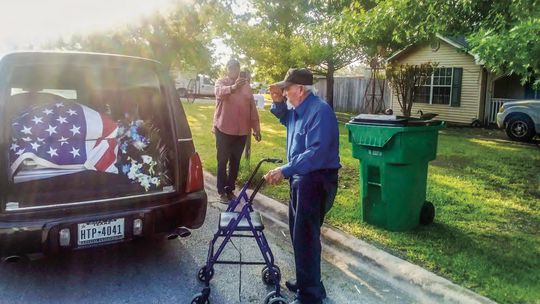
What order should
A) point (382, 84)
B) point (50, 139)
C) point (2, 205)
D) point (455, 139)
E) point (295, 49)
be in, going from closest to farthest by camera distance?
point (2, 205)
point (50, 139)
point (455, 139)
point (295, 49)
point (382, 84)

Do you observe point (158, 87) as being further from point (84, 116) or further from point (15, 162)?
point (15, 162)

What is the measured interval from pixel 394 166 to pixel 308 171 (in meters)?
1.74

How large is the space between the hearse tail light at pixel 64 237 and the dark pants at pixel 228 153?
9.35 feet

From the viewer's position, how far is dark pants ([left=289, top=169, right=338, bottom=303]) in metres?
3.18

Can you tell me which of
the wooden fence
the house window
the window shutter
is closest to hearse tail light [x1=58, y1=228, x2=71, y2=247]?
the house window

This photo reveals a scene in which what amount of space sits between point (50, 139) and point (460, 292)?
136 inches

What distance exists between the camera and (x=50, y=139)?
3746mm

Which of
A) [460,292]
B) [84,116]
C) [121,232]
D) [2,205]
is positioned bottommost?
[460,292]

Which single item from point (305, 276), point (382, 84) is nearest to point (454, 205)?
point (305, 276)

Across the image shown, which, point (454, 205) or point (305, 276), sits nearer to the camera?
point (305, 276)

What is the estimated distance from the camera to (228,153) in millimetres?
6047

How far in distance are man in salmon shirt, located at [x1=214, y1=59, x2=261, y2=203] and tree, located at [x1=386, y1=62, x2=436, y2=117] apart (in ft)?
41.0

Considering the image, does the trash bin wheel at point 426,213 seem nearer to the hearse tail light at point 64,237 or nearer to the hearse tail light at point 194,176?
the hearse tail light at point 194,176

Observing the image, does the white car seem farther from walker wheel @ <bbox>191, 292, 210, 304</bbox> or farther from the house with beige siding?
walker wheel @ <bbox>191, 292, 210, 304</bbox>
